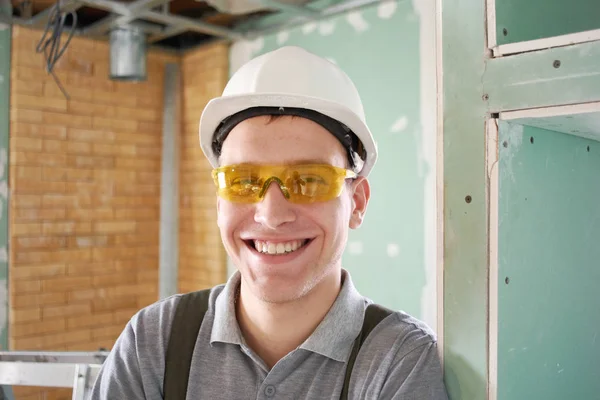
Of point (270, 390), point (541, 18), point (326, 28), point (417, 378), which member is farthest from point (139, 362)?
point (326, 28)

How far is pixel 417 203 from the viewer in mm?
3621

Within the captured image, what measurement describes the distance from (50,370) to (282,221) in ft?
3.68

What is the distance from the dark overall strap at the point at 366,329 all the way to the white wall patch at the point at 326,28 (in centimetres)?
311

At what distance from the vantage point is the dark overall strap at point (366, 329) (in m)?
1.32

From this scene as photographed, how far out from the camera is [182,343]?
149 centimetres

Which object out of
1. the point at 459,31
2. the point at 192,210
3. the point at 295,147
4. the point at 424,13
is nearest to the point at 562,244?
the point at 459,31

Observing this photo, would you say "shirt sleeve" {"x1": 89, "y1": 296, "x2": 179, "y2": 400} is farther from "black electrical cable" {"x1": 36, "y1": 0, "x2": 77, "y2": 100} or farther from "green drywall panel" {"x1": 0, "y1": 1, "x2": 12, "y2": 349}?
"green drywall panel" {"x1": 0, "y1": 1, "x2": 12, "y2": 349}

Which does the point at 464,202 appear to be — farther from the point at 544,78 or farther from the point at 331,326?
the point at 331,326

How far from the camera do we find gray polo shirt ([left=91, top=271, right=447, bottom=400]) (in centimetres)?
128

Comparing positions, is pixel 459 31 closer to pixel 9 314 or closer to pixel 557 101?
pixel 557 101

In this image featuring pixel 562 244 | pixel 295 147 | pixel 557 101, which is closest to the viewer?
pixel 557 101

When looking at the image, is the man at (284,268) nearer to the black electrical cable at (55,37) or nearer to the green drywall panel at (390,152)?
the green drywall panel at (390,152)

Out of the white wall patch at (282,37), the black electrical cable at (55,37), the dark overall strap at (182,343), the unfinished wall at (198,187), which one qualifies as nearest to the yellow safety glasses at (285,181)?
the dark overall strap at (182,343)

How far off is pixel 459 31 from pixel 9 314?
440cm
